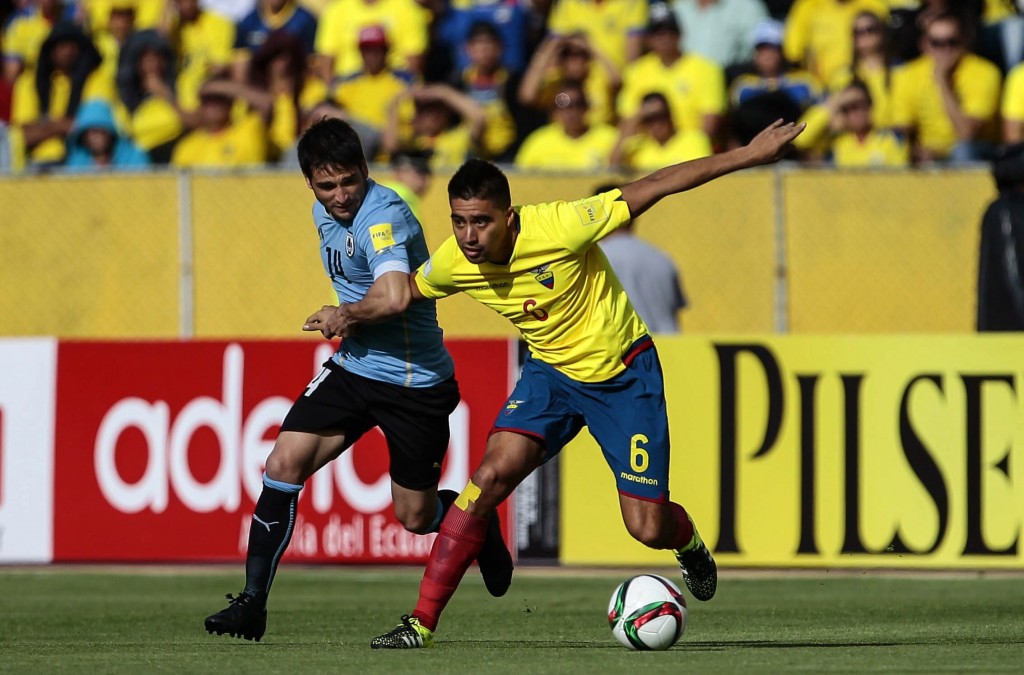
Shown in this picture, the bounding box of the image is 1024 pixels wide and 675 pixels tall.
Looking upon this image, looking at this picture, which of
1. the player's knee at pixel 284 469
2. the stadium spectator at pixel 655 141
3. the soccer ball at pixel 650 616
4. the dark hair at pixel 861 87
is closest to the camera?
the soccer ball at pixel 650 616

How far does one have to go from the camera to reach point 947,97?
14.8m

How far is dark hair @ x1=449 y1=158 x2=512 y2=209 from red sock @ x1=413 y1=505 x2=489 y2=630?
4.61 ft

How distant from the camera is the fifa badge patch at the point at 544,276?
776 centimetres

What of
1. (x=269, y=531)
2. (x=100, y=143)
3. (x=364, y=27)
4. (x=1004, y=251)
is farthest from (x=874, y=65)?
(x=269, y=531)

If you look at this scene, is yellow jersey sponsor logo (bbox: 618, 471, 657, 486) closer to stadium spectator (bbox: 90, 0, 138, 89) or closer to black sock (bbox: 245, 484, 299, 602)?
black sock (bbox: 245, 484, 299, 602)

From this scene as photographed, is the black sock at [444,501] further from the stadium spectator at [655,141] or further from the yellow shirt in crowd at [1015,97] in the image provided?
the yellow shirt in crowd at [1015,97]

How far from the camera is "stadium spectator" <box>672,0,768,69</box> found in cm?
1599

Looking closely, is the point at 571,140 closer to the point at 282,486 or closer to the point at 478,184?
the point at 282,486

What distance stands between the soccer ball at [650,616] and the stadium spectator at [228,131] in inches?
353

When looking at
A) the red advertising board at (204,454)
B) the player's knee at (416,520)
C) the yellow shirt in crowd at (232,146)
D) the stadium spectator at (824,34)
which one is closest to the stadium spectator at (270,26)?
the yellow shirt in crowd at (232,146)

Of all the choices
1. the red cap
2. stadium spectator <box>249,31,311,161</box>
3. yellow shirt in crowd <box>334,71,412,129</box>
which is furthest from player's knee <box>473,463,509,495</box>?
the red cap

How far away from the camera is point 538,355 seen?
26.4ft

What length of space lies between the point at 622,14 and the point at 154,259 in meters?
4.80

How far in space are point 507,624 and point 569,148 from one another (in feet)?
21.6
